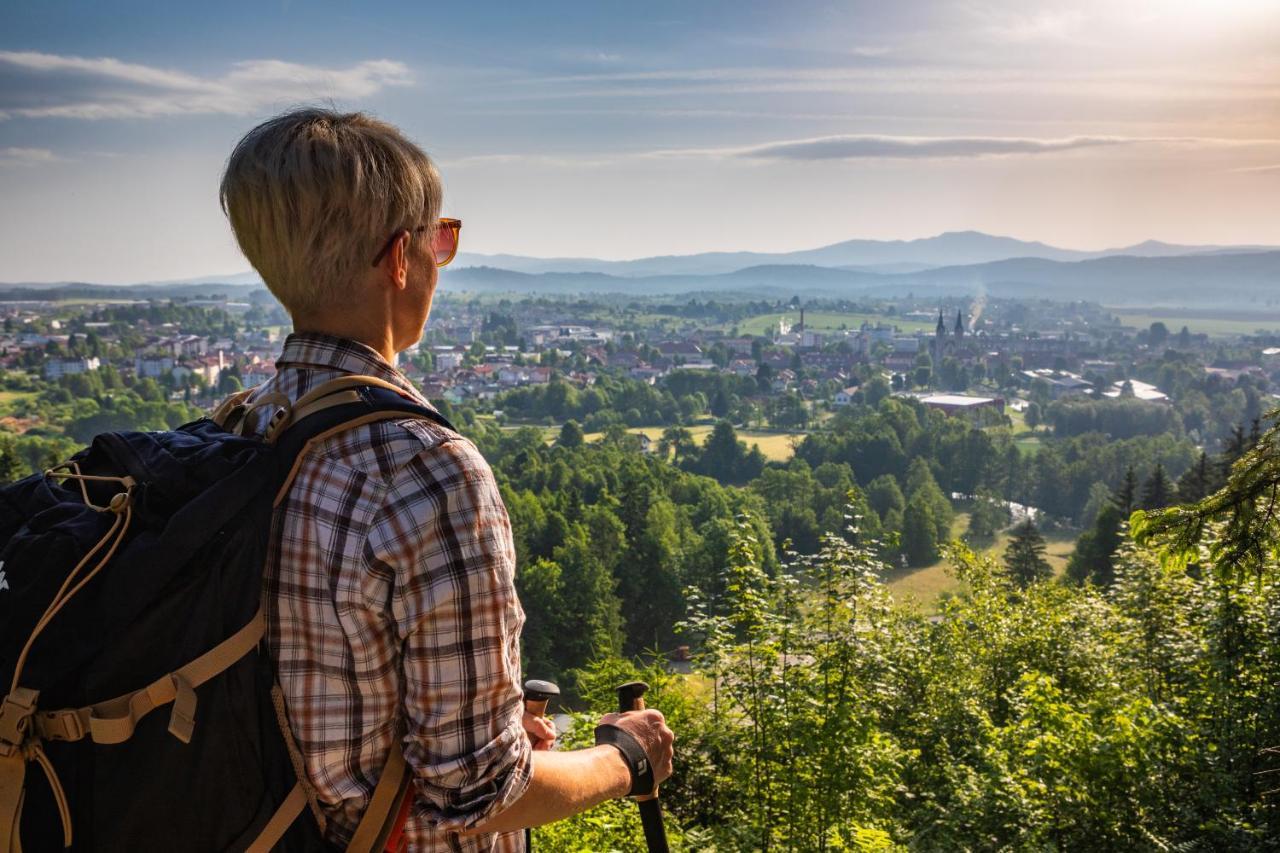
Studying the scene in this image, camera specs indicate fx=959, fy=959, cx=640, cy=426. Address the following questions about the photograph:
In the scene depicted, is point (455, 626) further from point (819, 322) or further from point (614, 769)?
point (819, 322)

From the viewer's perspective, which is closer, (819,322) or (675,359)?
(675,359)

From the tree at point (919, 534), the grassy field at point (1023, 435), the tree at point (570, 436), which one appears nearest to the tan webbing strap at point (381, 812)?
the tree at point (919, 534)

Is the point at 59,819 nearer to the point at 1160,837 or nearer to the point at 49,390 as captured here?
the point at 1160,837

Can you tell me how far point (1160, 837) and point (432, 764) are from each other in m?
6.70

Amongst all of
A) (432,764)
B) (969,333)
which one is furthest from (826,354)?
(432,764)

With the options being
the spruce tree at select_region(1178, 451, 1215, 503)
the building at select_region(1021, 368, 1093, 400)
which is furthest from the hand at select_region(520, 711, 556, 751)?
the building at select_region(1021, 368, 1093, 400)

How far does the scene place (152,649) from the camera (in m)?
1.11

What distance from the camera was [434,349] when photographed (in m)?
128

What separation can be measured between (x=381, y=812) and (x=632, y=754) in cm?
44

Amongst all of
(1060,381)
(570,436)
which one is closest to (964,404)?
(1060,381)

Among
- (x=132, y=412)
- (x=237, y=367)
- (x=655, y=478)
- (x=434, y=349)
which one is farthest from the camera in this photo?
(x=434, y=349)

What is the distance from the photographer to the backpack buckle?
1062mm

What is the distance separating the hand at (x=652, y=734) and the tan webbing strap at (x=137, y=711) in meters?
0.66

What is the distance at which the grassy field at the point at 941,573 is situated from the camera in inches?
1751
